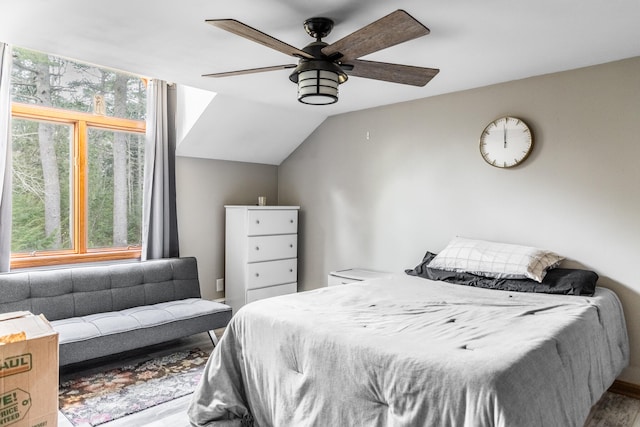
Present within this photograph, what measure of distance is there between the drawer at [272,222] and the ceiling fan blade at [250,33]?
238 cm

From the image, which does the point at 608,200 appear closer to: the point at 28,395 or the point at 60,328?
the point at 28,395

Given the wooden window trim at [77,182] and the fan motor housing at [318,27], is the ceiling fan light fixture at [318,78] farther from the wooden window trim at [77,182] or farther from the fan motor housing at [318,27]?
the wooden window trim at [77,182]

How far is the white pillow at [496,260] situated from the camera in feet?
9.27

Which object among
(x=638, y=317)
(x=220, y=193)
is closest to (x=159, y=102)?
(x=220, y=193)

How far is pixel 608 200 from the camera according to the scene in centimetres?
282

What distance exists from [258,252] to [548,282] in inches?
103

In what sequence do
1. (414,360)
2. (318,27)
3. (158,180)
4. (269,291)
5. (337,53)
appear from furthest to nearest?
(269,291) < (158,180) < (318,27) < (337,53) < (414,360)

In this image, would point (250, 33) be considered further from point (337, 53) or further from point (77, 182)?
point (77, 182)

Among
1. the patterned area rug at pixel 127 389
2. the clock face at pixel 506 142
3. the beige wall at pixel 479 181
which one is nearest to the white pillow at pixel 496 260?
the beige wall at pixel 479 181

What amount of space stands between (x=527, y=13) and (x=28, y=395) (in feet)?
9.77

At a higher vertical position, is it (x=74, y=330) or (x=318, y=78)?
(x=318, y=78)

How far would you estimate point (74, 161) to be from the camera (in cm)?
351

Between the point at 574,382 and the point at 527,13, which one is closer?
the point at 574,382

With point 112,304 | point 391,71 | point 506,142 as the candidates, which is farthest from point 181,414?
point 506,142
